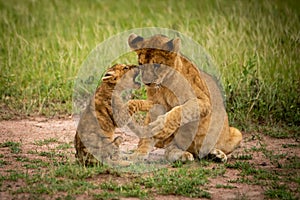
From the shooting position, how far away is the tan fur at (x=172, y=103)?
258 inches

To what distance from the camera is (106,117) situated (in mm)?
6457

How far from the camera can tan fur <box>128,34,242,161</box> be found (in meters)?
6.55

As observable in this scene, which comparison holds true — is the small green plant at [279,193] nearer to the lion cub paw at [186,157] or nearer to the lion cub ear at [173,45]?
the lion cub paw at [186,157]

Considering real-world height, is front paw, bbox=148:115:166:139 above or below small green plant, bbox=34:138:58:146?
above

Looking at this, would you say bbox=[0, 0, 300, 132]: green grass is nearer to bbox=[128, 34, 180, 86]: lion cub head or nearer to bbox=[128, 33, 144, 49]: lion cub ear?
bbox=[128, 34, 180, 86]: lion cub head

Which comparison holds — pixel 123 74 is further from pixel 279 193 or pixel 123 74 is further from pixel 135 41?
pixel 279 193

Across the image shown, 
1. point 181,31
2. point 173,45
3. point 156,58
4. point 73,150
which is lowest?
point 73,150

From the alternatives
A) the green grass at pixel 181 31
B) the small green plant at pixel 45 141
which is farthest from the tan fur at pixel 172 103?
the green grass at pixel 181 31

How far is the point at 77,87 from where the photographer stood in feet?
31.8

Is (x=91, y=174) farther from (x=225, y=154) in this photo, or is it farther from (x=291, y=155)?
(x=291, y=155)

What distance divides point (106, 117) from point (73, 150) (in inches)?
39.0

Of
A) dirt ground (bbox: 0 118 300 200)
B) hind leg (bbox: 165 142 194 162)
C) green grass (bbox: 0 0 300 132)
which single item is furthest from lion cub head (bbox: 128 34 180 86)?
green grass (bbox: 0 0 300 132)

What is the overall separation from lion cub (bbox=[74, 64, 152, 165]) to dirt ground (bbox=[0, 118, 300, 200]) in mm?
678

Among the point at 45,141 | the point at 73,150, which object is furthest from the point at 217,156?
the point at 45,141
